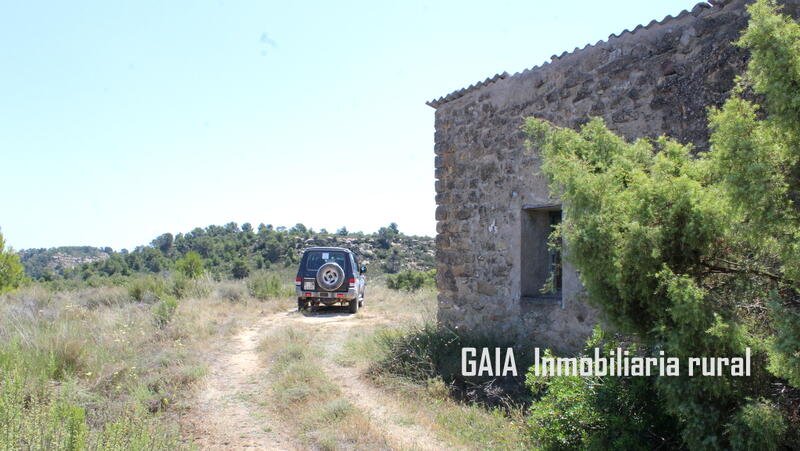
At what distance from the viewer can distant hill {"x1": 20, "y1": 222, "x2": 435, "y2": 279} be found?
107 feet

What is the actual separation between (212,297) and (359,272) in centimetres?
416

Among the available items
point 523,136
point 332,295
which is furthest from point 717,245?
point 332,295

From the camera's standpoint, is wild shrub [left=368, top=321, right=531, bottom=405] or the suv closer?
wild shrub [left=368, top=321, right=531, bottom=405]

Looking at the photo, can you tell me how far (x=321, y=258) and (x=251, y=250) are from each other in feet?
81.6

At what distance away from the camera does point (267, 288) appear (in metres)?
16.1

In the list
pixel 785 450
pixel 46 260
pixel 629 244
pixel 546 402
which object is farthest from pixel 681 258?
pixel 46 260

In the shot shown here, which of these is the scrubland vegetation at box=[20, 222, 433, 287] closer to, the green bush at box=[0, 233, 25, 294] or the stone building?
the green bush at box=[0, 233, 25, 294]

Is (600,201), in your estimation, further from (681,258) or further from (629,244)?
(681,258)

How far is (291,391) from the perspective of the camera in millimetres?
5758

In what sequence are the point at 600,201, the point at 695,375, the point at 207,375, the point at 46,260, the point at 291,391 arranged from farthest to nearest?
the point at 46,260, the point at 207,375, the point at 291,391, the point at 600,201, the point at 695,375

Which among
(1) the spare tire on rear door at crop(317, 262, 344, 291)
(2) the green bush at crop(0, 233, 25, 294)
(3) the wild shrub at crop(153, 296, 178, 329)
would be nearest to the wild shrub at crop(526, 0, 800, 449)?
(3) the wild shrub at crop(153, 296, 178, 329)

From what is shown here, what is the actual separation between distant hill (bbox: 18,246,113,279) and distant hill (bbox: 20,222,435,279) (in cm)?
72

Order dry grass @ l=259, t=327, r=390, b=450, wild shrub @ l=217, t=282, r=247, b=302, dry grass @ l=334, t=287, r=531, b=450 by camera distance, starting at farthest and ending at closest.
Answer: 1. wild shrub @ l=217, t=282, r=247, b=302
2. dry grass @ l=259, t=327, r=390, b=450
3. dry grass @ l=334, t=287, r=531, b=450

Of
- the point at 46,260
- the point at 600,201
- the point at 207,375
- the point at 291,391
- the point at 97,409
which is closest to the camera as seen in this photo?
the point at 600,201
